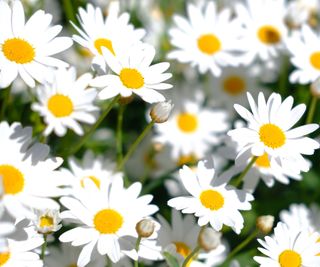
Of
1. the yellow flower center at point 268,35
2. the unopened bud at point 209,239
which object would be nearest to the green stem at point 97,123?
the unopened bud at point 209,239

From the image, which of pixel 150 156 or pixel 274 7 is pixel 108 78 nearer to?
pixel 150 156

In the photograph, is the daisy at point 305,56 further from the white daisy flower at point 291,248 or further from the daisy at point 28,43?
the daisy at point 28,43

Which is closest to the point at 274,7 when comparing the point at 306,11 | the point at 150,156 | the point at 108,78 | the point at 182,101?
the point at 306,11

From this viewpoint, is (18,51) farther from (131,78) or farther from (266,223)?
(266,223)

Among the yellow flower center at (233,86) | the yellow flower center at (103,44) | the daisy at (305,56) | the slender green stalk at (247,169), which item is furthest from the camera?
the yellow flower center at (233,86)

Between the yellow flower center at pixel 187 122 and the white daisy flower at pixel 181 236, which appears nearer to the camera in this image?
the white daisy flower at pixel 181 236

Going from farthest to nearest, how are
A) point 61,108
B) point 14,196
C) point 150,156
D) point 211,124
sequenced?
1. point 211,124
2. point 150,156
3. point 61,108
4. point 14,196

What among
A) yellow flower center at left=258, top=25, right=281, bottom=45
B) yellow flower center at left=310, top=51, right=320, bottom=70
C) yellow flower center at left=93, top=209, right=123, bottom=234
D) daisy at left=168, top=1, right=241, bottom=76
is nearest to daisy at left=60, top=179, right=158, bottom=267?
yellow flower center at left=93, top=209, right=123, bottom=234
